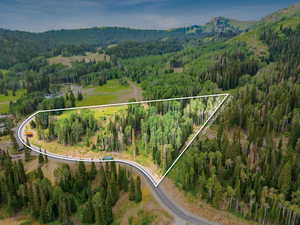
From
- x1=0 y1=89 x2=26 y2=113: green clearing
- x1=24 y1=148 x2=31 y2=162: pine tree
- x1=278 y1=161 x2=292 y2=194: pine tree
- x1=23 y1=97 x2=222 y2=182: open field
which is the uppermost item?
x1=23 y1=97 x2=222 y2=182: open field

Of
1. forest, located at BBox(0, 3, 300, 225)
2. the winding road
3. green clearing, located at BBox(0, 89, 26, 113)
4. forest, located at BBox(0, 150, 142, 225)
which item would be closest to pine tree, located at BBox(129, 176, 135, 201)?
forest, located at BBox(0, 150, 142, 225)

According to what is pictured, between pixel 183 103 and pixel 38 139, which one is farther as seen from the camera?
pixel 38 139

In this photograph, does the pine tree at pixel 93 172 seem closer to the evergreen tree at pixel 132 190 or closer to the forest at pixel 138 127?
the evergreen tree at pixel 132 190

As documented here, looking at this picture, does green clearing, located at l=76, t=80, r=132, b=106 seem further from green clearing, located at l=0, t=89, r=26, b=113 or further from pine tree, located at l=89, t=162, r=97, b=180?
pine tree, located at l=89, t=162, r=97, b=180

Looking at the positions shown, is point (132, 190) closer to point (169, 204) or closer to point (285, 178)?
point (169, 204)

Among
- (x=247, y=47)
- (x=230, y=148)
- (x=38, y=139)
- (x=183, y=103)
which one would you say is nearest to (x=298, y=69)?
(x=247, y=47)

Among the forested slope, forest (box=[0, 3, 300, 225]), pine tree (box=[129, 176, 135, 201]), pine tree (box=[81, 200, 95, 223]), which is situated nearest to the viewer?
forest (box=[0, 3, 300, 225])

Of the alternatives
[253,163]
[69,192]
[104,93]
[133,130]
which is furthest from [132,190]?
[104,93]

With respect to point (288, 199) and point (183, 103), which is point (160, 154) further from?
point (288, 199)

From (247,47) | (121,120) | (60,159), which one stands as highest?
(247,47)
